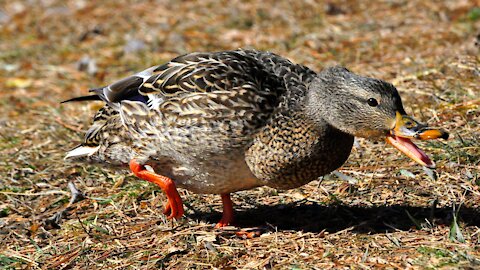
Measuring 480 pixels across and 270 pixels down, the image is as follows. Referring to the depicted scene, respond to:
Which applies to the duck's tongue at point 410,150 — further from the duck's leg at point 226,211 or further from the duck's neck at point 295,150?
the duck's leg at point 226,211

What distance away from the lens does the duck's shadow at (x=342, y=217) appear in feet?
14.3

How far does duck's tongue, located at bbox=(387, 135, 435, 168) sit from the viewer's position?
405cm

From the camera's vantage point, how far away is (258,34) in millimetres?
8492

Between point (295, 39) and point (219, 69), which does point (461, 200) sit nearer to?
point (219, 69)

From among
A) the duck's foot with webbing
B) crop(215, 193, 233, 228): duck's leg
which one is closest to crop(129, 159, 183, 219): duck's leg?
the duck's foot with webbing

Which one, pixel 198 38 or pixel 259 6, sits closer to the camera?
pixel 198 38

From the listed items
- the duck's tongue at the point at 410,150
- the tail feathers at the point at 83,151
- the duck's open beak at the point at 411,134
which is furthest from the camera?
the tail feathers at the point at 83,151

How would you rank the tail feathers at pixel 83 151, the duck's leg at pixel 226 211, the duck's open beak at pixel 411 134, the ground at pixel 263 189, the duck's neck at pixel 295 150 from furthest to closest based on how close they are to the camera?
the tail feathers at pixel 83 151
the duck's leg at pixel 226 211
the ground at pixel 263 189
the duck's neck at pixel 295 150
the duck's open beak at pixel 411 134

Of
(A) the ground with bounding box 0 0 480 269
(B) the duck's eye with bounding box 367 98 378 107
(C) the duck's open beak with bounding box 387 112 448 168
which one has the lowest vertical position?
(A) the ground with bounding box 0 0 480 269

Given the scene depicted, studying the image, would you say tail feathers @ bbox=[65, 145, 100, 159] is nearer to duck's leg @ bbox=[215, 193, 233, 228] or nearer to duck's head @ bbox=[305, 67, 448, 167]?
duck's leg @ bbox=[215, 193, 233, 228]

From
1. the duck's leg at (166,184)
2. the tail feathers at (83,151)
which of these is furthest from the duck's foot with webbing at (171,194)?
the tail feathers at (83,151)

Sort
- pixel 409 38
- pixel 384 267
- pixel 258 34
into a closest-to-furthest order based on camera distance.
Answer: pixel 384 267, pixel 409 38, pixel 258 34

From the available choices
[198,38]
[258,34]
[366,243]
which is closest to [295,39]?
[258,34]

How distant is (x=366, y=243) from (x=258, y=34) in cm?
465
